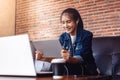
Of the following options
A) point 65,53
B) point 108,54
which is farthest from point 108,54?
point 65,53

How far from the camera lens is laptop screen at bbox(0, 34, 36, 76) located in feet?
4.70

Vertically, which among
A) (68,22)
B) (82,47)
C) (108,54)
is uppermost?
(68,22)

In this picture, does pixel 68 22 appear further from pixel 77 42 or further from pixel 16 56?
pixel 16 56

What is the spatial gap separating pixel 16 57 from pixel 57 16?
111 inches

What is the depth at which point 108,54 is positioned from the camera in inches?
106

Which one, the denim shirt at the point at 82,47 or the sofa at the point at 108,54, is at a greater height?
the denim shirt at the point at 82,47

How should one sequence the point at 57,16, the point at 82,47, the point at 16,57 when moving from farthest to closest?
the point at 57,16, the point at 82,47, the point at 16,57

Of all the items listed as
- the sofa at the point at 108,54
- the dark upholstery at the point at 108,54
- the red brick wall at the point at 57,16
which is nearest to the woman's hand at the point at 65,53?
the sofa at the point at 108,54

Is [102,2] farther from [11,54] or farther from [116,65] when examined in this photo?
[11,54]

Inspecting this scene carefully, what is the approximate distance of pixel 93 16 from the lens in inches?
147

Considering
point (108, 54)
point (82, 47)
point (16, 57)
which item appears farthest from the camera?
point (108, 54)

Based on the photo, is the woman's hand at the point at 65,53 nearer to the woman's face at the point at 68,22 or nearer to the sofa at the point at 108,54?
the woman's face at the point at 68,22

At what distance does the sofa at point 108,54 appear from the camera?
2609 millimetres

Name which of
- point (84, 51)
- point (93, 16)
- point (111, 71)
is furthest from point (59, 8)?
point (84, 51)
